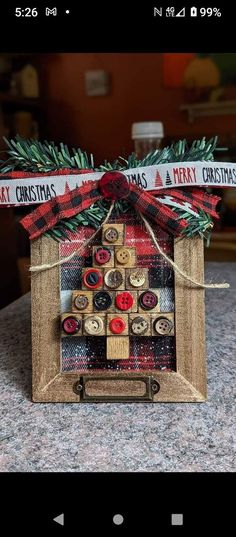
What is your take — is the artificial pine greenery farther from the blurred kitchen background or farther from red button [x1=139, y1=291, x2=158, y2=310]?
the blurred kitchen background

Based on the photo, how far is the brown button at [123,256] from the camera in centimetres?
63

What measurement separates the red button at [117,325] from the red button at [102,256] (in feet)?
0.18

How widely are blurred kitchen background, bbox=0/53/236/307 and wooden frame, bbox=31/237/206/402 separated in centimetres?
263

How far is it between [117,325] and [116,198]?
118 millimetres

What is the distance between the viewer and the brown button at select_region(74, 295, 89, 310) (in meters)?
0.63

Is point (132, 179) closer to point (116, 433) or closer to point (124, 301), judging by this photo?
point (124, 301)

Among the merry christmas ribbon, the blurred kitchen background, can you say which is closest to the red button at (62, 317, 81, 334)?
the merry christmas ribbon
